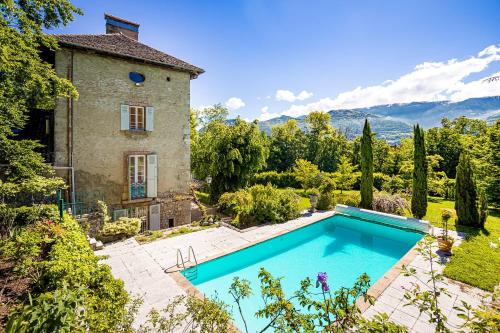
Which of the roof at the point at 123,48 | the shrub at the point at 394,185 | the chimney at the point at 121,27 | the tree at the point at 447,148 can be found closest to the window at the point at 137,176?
the roof at the point at 123,48

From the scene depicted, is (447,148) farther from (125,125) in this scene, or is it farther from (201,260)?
(125,125)

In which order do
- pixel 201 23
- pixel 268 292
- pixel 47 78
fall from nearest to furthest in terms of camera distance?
pixel 268 292 → pixel 47 78 → pixel 201 23

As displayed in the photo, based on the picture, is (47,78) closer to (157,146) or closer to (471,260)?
(157,146)

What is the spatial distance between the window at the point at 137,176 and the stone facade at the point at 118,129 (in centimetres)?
26

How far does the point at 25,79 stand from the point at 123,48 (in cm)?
652

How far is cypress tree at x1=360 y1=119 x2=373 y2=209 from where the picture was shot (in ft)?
56.8

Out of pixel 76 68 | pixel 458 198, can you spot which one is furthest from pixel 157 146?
pixel 458 198

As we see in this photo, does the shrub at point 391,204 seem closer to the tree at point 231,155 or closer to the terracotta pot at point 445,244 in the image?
the terracotta pot at point 445,244

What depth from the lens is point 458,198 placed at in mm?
13383

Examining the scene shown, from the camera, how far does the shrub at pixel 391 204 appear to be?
16062mm

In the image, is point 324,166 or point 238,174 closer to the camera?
point 238,174

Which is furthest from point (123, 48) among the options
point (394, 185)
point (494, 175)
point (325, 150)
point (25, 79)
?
point (325, 150)

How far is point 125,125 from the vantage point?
528 inches

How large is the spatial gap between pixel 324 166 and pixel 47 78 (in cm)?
3126
